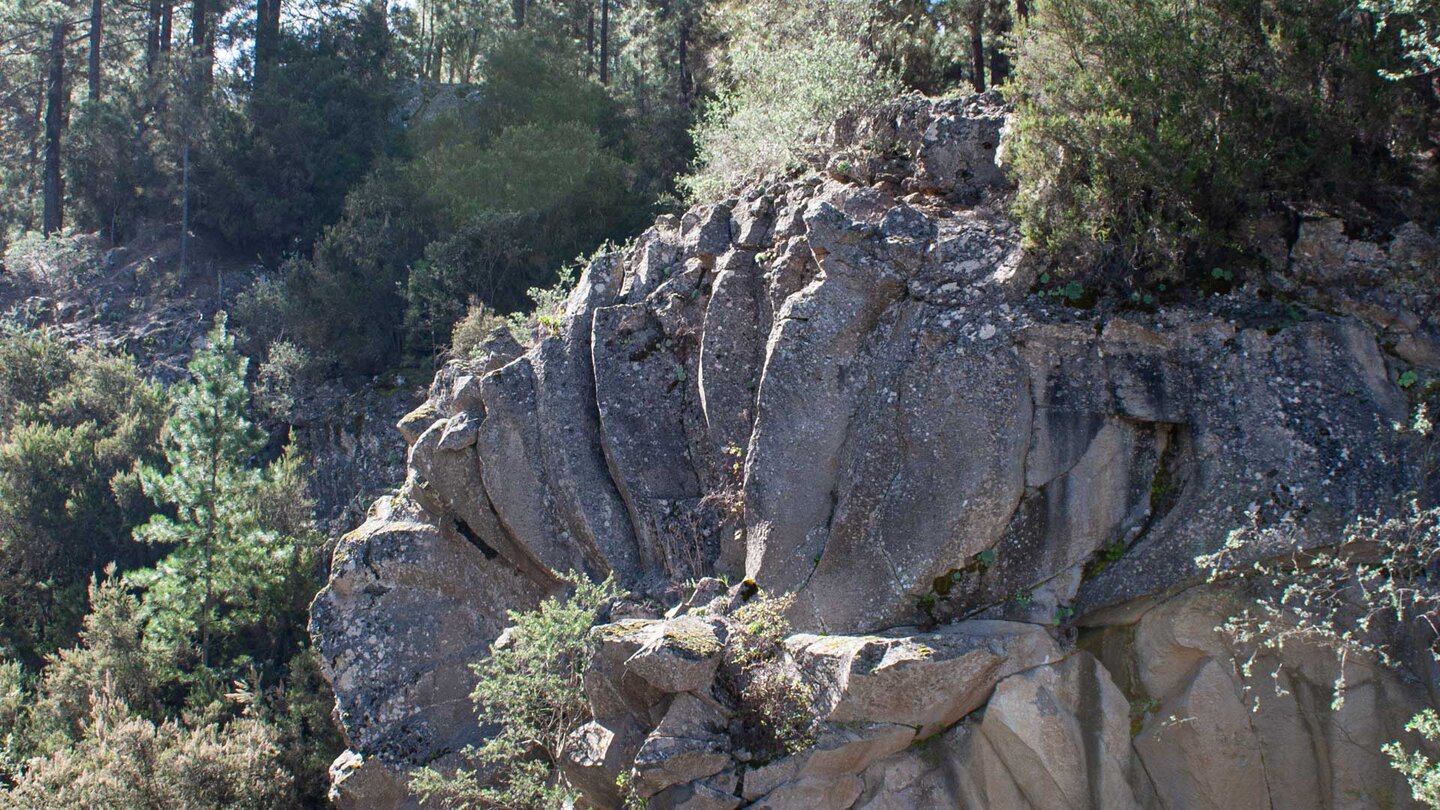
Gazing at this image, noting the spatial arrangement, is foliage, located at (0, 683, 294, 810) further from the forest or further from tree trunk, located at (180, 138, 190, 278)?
tree trunk, located at (180, 138, 190, 278)

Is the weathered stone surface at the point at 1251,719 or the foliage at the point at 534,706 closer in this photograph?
the weathered stone surface at the point at 1251,719

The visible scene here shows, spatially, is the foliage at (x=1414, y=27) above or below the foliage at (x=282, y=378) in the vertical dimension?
above

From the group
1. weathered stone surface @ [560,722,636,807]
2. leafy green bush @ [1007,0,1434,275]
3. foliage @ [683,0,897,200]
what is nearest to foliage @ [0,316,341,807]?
weathered stone surface @ [560,722,636,807]

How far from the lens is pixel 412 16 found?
109 ft

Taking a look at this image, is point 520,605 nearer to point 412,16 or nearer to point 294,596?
point 294,596

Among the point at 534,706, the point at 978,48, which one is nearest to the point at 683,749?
the point at 534,706

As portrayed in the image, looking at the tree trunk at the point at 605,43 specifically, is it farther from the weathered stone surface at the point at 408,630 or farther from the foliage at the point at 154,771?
the foliage at the point at 154,771

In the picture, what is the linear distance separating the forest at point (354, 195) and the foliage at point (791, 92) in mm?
73

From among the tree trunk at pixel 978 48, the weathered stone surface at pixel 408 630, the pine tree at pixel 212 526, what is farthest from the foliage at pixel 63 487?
the tree trunk at pixel 978 48

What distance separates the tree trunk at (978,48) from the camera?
17141mm

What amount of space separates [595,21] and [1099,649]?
93.2 feet

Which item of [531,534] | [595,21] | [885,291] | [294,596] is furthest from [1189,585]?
[595,21]

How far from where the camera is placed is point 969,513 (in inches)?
352

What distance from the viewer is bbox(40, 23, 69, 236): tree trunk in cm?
2841
